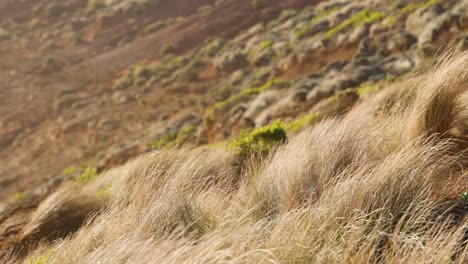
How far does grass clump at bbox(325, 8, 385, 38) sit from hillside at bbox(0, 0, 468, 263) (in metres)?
0.14

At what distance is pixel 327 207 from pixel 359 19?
73.9 ft

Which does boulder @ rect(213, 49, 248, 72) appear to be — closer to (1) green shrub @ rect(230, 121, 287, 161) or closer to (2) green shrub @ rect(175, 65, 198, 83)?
(2) green shrub @ rect(175, 65, 198, 83)

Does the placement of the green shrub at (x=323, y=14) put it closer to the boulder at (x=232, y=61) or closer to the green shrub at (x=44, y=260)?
the boulder at (x=232, y=61)

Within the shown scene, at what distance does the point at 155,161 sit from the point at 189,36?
30.8m

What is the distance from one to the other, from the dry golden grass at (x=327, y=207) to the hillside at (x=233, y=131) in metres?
0.02

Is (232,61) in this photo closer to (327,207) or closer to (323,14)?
(323,14)

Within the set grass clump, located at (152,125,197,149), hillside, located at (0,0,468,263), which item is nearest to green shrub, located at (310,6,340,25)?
hillside, located at (0,0,468,263)

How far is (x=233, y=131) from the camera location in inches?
628

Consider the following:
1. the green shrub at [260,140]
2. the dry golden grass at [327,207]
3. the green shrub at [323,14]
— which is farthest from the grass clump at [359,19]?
the dry golden grass at [327,207]

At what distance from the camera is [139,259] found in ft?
9.13

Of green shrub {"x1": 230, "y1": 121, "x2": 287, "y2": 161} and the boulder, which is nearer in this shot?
green shrub {"x1": 230, "y1": 121, "x2": 287, "y2": 161}

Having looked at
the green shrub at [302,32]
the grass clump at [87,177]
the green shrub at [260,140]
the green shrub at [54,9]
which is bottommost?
the green shrub at [302,32]

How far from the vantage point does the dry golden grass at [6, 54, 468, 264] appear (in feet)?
9.06

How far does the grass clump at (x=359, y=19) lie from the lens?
2276 centimetres
